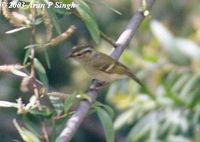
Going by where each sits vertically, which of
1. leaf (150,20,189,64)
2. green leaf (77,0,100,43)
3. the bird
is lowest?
leaf (150,20,189,64)

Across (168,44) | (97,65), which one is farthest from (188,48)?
(97,65)

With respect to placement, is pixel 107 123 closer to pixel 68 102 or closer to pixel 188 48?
pixel 68 102

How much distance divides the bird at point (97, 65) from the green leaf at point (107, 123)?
87cm

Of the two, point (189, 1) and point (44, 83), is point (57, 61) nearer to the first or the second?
point (189, 1)

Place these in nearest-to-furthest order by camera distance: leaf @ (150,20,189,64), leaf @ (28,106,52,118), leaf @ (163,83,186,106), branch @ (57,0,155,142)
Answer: branch @ (57,0,155,142), leaf @ (28,106,52,118), leaf @ (163,83,186,106), leaf @ (150,20,189,64)

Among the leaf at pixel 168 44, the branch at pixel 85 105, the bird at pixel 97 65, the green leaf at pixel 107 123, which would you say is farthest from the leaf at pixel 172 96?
the green leaf at pixel 107 123

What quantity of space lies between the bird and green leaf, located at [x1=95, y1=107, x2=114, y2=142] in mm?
872

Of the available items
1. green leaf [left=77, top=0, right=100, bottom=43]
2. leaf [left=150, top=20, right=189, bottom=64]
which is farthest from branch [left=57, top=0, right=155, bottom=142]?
leaf [left=150, top=20, right=189, bottom=64]

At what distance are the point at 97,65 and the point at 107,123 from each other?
3.83ft

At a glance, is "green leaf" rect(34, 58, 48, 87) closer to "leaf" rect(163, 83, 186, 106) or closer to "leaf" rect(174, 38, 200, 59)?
"leaf" rect(163, 83, 186, 106)

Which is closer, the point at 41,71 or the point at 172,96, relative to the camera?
the point at 41,71

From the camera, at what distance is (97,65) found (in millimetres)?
2938

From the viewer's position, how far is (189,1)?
5219mm

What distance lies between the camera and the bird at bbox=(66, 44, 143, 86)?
2.76 meters
